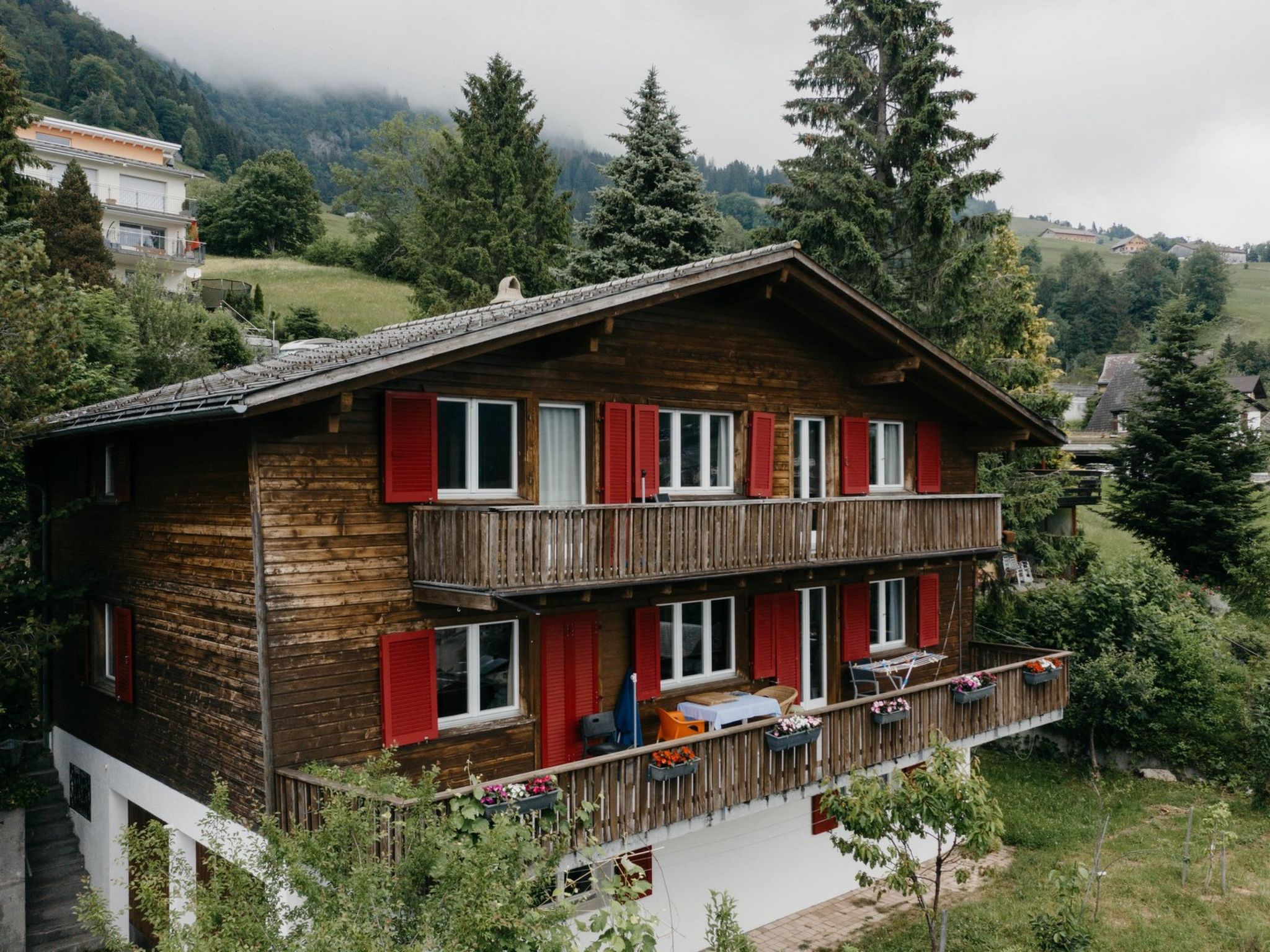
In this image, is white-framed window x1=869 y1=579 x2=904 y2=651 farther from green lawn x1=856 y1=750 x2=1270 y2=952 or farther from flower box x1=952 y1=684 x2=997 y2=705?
green lawn x1=856 y1=750 x2=1270 y2=952

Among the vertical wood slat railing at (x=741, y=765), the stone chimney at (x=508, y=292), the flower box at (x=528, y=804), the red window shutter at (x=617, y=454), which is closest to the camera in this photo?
the flower box at (x=528, y=804)

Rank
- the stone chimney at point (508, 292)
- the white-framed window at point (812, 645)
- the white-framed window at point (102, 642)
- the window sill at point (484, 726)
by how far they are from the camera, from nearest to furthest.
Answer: the window sill at point (484, 726) < the white-framed window at point (102, 642) < the stone chimney at point (508, 292) < the white-framed window at point (812, 645)

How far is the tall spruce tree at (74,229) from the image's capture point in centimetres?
3344

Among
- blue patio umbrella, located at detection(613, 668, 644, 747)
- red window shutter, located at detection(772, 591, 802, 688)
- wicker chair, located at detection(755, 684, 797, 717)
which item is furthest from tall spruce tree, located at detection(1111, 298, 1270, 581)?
blue patio umbrella, located at detection(613, 668, 644, 747)

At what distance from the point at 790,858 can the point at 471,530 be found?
27.5ft

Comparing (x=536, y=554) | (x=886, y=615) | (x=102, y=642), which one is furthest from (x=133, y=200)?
(x=536, y=554)

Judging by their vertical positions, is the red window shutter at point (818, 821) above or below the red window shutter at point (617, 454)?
below

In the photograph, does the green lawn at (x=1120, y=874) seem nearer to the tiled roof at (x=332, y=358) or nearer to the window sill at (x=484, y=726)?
the window sill at (x=484, y=726)

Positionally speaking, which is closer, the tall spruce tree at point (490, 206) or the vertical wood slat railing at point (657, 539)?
the vertical wood slat railing at point (657, 539)

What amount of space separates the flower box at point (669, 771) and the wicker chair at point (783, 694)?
3.30 metres

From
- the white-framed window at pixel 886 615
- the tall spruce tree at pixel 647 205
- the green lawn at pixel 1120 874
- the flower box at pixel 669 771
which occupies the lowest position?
the green lawn at pixel 1120 874

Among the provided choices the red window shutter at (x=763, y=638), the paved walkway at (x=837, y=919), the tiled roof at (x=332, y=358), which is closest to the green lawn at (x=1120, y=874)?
the paved walkway at (x=837, y=919)

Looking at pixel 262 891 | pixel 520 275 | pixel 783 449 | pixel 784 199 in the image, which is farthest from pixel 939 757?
pixel 520 275

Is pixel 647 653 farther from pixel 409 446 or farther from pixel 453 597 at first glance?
pixel 409 446
